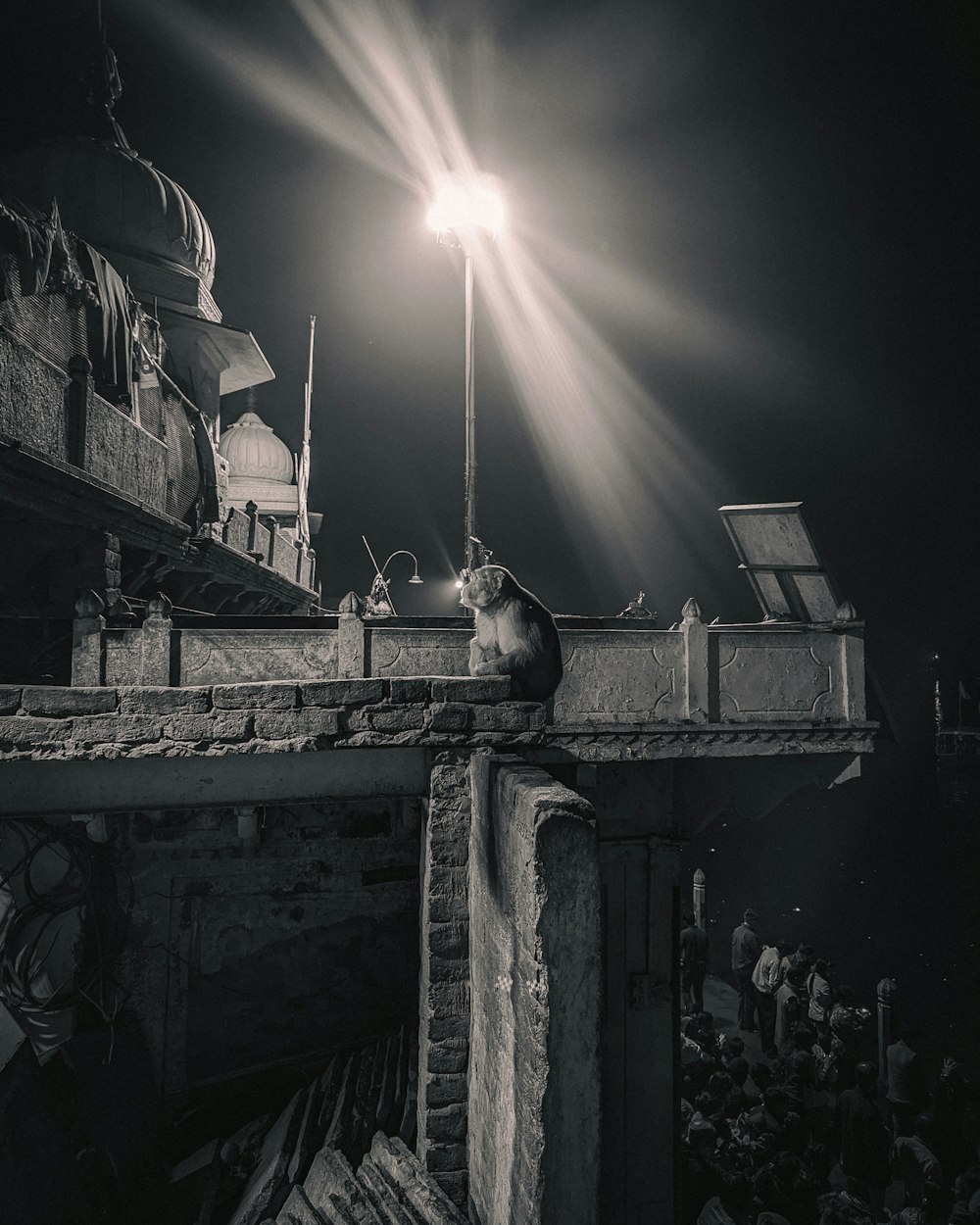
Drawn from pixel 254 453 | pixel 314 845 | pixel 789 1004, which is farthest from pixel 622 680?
pixel 254 453

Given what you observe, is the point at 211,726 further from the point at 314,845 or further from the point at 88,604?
the point at 88,604

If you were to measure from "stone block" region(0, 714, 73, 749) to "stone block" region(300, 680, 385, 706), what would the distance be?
1452 mm

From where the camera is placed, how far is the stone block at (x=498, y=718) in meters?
4.49

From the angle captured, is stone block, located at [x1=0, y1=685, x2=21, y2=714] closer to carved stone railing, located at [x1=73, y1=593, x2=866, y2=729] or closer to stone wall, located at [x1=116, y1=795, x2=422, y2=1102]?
stone wall, located at [x1=116, y1=795, x2=422, y2=1102]

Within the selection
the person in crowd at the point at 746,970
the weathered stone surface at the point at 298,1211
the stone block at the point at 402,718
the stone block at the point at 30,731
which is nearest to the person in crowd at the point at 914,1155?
the person in crowd at the point at 746,970

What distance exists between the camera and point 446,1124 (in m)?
4.39

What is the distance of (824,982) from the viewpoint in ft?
28.3

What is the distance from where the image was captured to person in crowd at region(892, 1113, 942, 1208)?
20.6 feet

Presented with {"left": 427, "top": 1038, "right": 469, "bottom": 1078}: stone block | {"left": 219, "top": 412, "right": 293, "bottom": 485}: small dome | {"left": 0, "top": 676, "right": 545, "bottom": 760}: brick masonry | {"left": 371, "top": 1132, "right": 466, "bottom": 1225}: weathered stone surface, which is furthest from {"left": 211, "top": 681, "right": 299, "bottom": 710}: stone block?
{"left": 219, "top": 412, "right": 293, "bottom": 485}: small dome

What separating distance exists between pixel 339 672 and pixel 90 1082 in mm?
4999

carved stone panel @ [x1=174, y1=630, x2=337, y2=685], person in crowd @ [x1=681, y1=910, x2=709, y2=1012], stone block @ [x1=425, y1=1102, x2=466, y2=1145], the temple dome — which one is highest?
the temple dome

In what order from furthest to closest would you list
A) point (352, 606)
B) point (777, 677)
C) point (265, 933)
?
point (777, 677) < point (352, 606) < point (265, 933)

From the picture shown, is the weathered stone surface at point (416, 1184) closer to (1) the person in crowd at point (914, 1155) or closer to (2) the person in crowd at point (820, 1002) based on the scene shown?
(1) the person in crowd at point (914, 1155)

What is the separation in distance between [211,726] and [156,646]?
16.7 ft
